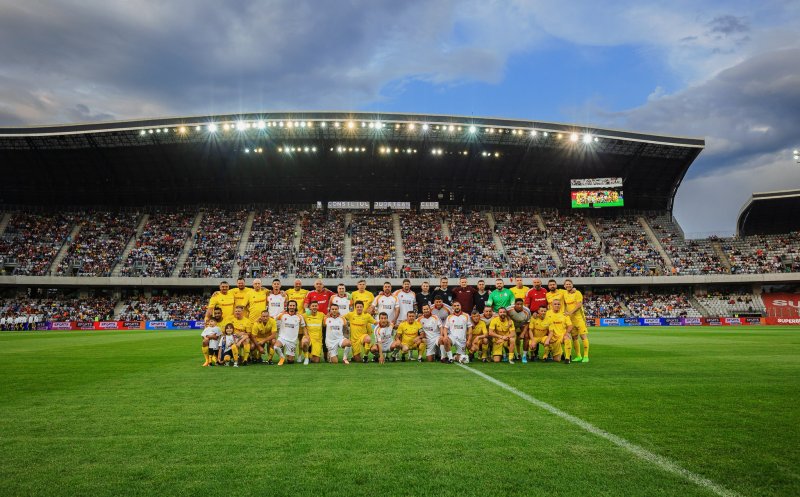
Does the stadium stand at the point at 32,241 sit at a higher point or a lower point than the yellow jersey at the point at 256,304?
higher

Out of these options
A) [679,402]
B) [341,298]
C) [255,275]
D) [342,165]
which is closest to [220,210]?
[255,275]

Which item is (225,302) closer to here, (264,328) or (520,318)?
(264,328)

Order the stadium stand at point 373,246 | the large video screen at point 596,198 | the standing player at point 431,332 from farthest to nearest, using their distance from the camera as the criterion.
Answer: the large video screen at point 596,198 < the stadium stand at point 373,246 < the standing player at point 431,332

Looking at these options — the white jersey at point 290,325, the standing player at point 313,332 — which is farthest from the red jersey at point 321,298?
the white jersey at point 290,325

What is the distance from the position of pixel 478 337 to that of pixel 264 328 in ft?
17.8

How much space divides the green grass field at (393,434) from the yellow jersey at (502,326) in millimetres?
2281

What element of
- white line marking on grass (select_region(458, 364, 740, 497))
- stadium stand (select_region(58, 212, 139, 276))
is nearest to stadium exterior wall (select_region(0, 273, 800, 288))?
stadium stand (select_region(58, 212, 139, 276))

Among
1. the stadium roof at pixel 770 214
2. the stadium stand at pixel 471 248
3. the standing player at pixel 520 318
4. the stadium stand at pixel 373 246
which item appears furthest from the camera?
the stadium roof at pixel 770 214

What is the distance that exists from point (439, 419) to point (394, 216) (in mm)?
44533

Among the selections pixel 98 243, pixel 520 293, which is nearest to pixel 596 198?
pixel 520 293

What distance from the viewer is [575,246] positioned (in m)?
47.3

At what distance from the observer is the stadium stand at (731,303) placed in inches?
1672

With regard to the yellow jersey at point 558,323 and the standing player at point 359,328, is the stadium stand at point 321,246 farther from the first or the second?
the yellow jersey at point 558,323

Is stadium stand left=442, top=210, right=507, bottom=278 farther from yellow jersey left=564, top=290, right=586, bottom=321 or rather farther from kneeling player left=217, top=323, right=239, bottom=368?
kneeling player left=217, top=323, right=239, bottom=368
